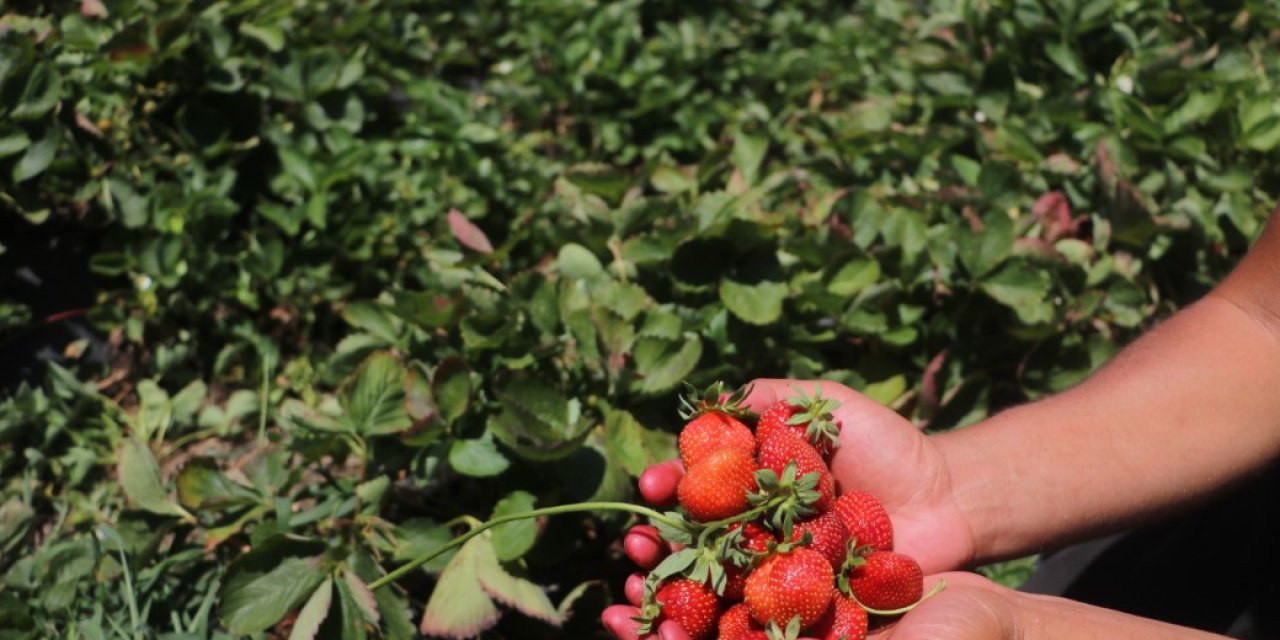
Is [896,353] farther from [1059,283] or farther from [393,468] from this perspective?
[393,468]

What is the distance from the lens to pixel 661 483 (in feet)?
4.95

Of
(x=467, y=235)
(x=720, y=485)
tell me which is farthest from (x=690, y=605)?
(x=467, y=235)

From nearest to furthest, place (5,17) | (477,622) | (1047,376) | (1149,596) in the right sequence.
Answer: (477,622), (1149,596), (1047,376), (5,17)

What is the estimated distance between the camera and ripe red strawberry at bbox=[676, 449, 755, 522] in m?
1.35

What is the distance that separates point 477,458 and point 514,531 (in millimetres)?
146

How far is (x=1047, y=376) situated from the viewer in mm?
2285

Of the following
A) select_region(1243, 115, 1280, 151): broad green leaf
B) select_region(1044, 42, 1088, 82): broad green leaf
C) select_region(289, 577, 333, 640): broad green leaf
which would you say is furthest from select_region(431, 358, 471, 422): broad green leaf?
select_region(1243, 115, 1280, 151): broad green leaf

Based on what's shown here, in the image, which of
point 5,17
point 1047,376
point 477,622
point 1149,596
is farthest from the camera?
point 5,17

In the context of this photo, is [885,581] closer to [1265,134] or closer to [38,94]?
[1265,134]

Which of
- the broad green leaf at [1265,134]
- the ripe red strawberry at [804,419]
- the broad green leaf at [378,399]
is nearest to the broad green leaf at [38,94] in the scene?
the broad green leaf at [378,399]

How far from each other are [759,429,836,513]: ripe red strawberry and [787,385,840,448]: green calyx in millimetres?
47

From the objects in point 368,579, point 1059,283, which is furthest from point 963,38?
point 368,579

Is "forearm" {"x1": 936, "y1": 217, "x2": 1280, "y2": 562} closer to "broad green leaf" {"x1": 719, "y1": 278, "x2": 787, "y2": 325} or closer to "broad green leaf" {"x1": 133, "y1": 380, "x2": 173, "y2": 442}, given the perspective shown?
"broad green leaf" {"x1": 719, "y1": 278, "x2": 787, "y2": 325}

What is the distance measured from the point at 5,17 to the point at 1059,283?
2.49 meters
